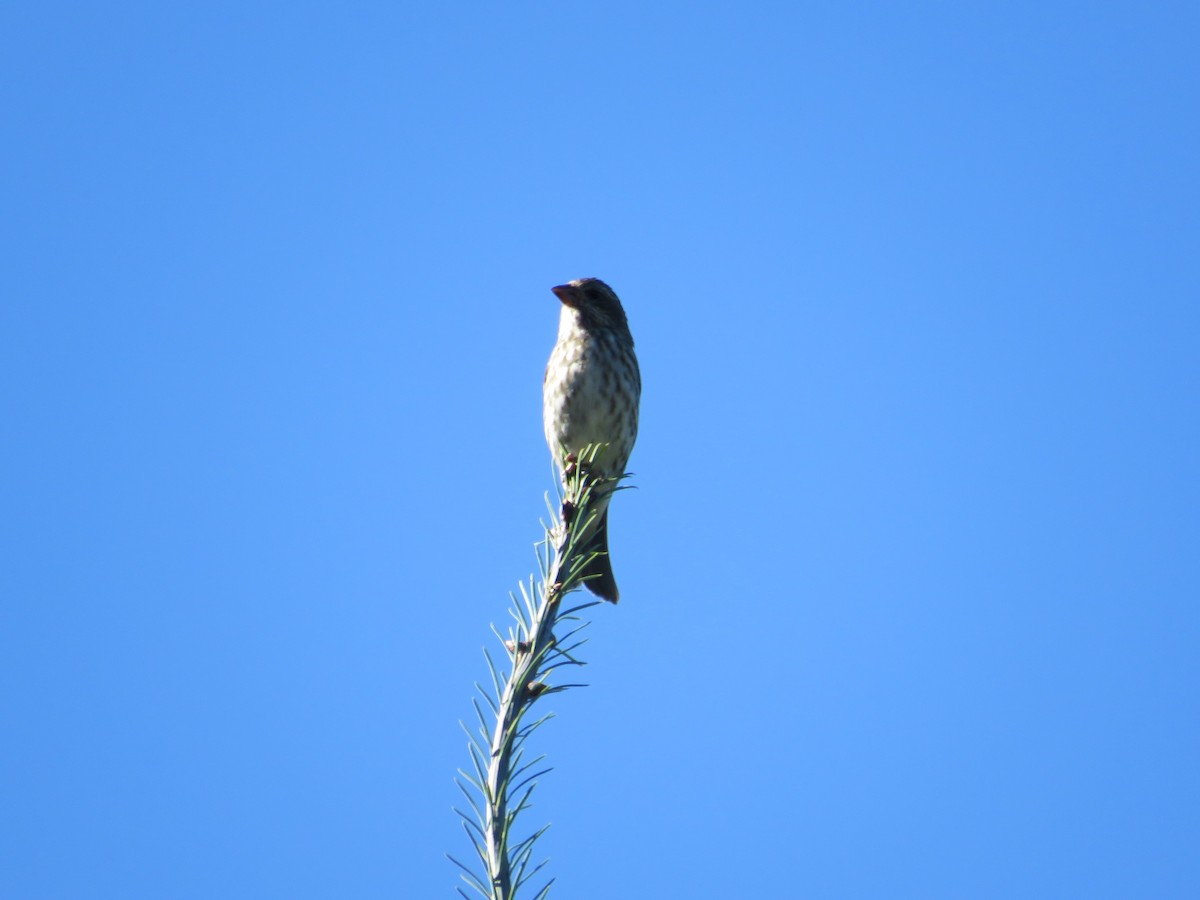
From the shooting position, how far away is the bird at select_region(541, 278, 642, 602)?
662 centimetres

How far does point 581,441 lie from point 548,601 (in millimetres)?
3263

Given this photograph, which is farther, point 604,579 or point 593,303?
point 593,303

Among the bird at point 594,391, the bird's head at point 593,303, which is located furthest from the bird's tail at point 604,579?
the bird's head at point 593,303

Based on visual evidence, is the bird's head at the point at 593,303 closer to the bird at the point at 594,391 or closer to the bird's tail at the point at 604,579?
the bird at the point at 594,391

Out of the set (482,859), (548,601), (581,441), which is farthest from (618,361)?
(482,859)

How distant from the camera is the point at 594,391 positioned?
664 centimetres

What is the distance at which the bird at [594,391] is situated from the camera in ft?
21.7

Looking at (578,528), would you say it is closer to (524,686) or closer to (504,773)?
(524,686)

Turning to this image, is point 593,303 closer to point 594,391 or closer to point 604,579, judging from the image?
point 594,391

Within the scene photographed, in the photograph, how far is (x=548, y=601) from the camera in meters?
3.44

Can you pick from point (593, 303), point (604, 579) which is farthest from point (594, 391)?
point (604, 579)

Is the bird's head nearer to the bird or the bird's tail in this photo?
the bird

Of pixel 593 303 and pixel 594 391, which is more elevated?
pixel 593 303

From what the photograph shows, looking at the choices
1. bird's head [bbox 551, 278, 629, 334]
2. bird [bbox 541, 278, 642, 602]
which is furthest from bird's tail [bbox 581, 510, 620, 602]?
bird's head [bbox 551, 278, 629, 334]
